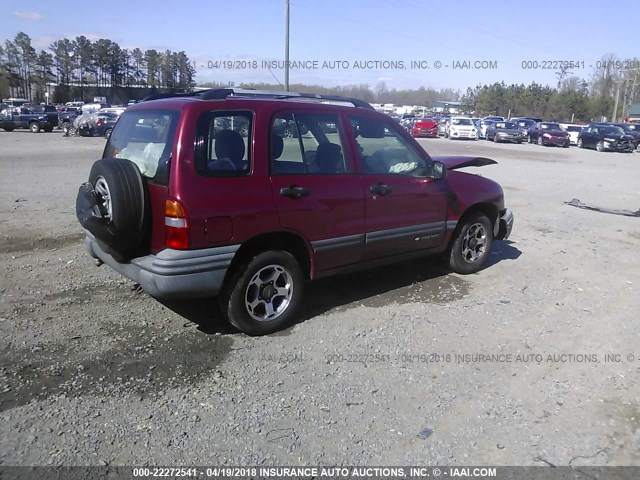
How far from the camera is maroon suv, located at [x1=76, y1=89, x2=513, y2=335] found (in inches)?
152

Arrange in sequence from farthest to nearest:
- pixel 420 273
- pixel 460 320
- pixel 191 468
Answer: pixel 420 273 < pixel 460 320 < pixel 191 468

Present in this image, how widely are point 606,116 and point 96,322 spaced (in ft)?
277

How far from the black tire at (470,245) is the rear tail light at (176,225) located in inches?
127

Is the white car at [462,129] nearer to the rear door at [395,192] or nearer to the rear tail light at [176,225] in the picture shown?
the rear door at [395,192]

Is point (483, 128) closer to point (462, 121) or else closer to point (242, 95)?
point (462, 121)

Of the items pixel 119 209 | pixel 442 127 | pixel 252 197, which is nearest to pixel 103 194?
→ pixel 119 209

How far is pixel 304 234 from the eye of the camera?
4418 mm

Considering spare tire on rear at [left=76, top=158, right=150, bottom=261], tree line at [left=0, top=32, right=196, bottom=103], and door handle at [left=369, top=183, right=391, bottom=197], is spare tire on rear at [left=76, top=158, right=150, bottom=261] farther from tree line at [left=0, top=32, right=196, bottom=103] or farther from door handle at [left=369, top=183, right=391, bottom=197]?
tree line at [left=0, top=32, right=196, bottom=103]

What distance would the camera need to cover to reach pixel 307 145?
14.7ft

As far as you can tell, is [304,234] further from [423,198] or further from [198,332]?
[423,198]

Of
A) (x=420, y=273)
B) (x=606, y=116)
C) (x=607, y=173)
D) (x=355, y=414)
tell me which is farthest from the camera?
(x=606, y=116)

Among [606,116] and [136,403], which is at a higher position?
[606,116]

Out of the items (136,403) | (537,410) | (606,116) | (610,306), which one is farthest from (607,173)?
(606,116)

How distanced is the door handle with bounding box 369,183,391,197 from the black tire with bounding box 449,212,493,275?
1.33 m
